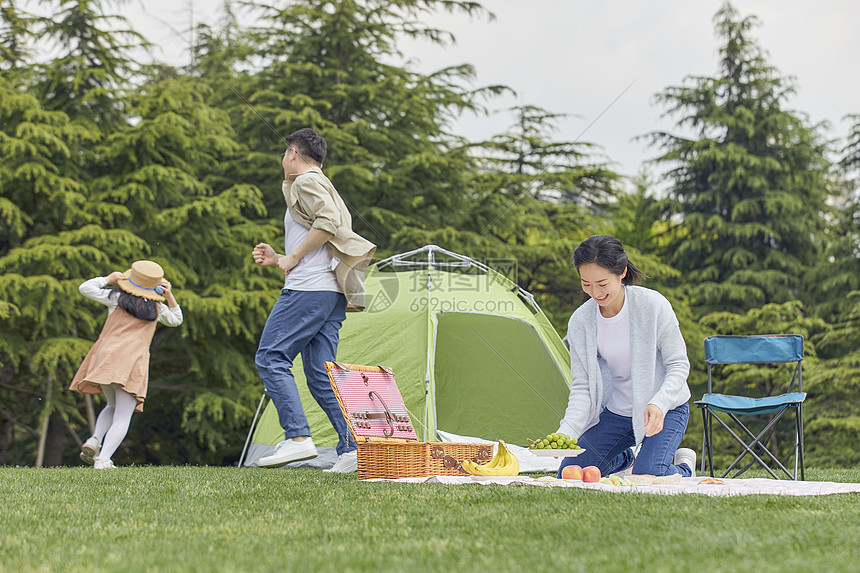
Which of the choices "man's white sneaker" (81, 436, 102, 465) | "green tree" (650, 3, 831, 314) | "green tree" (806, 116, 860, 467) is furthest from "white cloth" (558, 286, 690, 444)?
"green tree" (650, 3, 831, 314)

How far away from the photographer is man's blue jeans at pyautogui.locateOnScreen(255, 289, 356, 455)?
3.75m

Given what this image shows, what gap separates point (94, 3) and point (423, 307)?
538cm

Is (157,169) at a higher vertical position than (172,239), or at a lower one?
higher

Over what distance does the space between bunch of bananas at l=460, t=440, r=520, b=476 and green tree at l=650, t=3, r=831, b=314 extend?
880cm

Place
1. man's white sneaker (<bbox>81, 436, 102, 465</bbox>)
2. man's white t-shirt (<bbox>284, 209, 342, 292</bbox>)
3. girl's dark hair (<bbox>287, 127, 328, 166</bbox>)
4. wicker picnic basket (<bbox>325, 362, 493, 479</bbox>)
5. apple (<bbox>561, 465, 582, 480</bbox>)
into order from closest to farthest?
apple (<bbox>561, 465, 582, 480</bbox>) → wicker picnic basket (<bbox>325, 362, 493, 479</bbox>) → man's white t-shirt (<bbox>284, 209, 342, 292</bbox>) → girl's dark hair (<bbox>287, 127, 328, 166</bbox>) → man's white sneaker (<bbox>81, 436, 102, 465</bbox>)

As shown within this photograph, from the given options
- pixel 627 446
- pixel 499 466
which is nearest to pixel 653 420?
pixel 627 446

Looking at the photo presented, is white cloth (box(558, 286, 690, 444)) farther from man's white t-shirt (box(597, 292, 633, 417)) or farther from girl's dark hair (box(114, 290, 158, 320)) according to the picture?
girl's dark hair (box(114, 290, 158, 320))

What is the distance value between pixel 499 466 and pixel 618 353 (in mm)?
722

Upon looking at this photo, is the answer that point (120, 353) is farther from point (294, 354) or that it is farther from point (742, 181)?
point (742, 181)

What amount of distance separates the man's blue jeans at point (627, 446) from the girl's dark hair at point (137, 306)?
2536 millimetres

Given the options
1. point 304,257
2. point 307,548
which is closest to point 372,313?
point 304,257

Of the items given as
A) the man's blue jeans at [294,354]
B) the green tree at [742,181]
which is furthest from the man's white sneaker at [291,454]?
the green tree at [742,181]

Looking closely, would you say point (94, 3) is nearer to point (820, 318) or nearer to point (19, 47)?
point (19, 47)

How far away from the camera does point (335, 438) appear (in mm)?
4984
